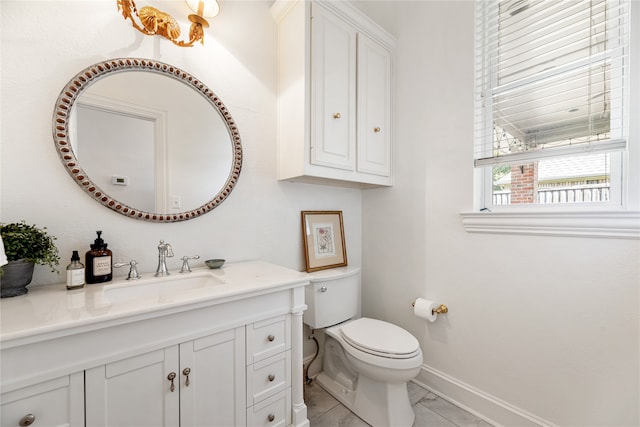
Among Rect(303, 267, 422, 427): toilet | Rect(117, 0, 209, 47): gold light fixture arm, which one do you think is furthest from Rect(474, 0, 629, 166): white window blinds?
Rect(117, 0, 209, 47): gold light fixture arm

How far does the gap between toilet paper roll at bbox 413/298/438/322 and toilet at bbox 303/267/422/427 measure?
19 cm

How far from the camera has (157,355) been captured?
2.88 ft

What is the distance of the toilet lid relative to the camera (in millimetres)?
1317

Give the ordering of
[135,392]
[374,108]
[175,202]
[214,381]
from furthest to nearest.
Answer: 1. [374,108]
2. [175,202]
3. [214,381]
4. [135,392]

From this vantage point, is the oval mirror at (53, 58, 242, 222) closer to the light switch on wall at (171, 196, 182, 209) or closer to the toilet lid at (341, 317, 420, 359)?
the light switch on wall at (171, 196, 182, 209)

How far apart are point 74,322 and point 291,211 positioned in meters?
1.21

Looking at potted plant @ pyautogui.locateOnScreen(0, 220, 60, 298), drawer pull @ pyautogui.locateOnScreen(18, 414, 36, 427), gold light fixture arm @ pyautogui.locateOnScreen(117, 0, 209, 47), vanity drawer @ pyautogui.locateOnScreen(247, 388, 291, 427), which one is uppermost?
gold light fixture arm @ pyautogui.locateOnScreen(117, 0, 209, 47)

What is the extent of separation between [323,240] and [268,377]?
3.13ft

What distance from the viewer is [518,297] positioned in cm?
138

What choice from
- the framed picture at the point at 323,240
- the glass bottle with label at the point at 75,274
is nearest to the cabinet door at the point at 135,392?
the glass bottle with label at the point at 75,274

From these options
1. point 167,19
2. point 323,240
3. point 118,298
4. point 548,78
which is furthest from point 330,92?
point 118,298

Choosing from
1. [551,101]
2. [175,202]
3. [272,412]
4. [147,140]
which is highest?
[551,101]

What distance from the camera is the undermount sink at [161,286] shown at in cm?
105

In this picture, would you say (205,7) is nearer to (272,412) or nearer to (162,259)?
(162,259)
